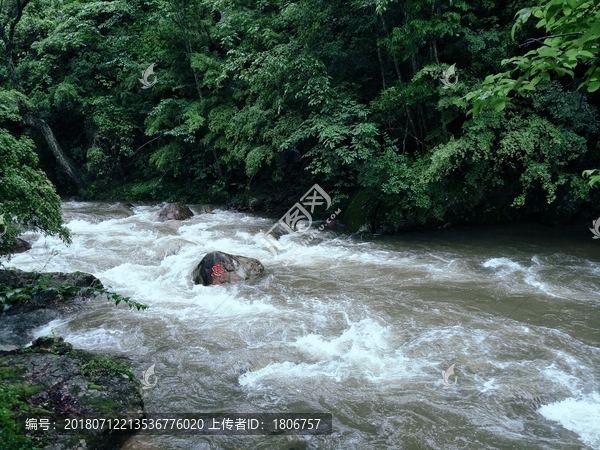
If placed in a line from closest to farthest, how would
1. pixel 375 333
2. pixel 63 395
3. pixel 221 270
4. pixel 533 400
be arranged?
pixel 63 395, pixel 533 400, pixel 375 333, pixel 221 270

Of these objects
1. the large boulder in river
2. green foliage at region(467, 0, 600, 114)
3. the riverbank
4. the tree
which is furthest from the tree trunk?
green foliage at region(467, 0, 600, 114)

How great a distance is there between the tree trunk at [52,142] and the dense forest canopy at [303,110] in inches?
3.7

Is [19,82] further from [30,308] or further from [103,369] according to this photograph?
[103,369]

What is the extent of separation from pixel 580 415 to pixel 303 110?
892cm

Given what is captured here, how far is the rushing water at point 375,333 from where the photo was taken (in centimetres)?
442

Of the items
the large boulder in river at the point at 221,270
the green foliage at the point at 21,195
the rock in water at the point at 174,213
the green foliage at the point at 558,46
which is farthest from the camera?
the rock in water at the point at 174,213

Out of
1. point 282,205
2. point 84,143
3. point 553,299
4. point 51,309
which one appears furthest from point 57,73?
point 553,299

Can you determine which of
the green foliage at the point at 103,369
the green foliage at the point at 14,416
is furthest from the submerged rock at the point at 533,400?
the green foliage at the point at 14,416

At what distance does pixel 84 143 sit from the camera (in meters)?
18.0

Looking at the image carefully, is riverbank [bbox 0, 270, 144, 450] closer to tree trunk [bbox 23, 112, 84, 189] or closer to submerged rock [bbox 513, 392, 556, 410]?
submerged rock [bbox 513, 392, 556, 410]

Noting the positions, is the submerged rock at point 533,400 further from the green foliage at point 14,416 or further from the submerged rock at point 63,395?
the green foliage at point 14,416

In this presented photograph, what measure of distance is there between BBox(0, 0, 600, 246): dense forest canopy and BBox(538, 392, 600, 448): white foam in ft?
12.0

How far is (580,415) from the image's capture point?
4.43m

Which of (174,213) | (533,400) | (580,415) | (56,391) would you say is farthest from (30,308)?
(580,415)
